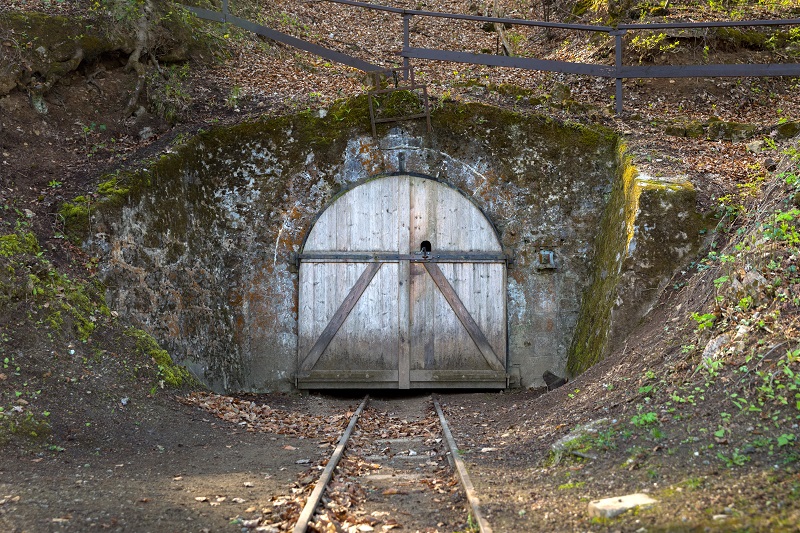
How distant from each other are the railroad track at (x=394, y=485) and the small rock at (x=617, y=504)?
679 mm

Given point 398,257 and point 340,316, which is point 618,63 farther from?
point 340,316

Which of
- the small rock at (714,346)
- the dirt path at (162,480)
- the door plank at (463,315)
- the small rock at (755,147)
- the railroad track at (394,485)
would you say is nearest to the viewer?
the dirt path at (162,480)

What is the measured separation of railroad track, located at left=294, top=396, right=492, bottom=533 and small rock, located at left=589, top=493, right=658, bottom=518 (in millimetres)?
679

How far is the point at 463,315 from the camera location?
1219 cm

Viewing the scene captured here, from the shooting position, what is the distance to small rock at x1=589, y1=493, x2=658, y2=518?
14.9 ft

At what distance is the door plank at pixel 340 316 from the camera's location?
39.5ft

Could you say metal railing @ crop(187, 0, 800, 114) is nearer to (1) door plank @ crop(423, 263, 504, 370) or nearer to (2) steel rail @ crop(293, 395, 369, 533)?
(1) door plank @ crop(423, 263, 504, 370)

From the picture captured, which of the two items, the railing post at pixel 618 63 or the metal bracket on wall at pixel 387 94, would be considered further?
the railing post at pixel 618 63

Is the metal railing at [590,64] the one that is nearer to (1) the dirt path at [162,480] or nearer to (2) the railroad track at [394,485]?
(2) the railroad track at [394,485]

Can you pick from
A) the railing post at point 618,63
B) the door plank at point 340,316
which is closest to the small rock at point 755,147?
the railing post at point 618,63

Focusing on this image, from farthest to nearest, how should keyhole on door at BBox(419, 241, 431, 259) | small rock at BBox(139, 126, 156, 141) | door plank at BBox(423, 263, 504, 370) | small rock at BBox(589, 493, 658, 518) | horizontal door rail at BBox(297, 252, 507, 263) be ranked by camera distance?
keyhole on door at BBox(419, 241, 431, 259)
horizontal door rail at BBox(297, 252, 507, 263)
door plank at BBox(423, 263, 504, 370)
small rock at BBox(139, 126, 156, 141)
small rock at BBox(589, 493, 658, 518)

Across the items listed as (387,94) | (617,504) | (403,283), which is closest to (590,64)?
(387,94)

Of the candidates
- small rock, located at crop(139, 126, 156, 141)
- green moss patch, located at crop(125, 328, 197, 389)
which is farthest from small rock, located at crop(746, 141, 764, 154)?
small rock, located at crop(139, 126, 156, 141)

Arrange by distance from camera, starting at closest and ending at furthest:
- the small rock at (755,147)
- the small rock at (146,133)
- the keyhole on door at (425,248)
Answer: the small rock at (755,147), the small rock at (146,133), the keyhole on door at (425,248)
